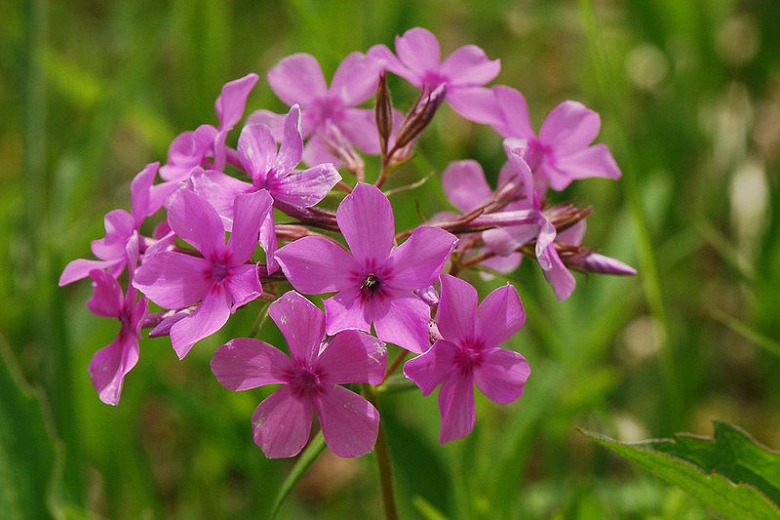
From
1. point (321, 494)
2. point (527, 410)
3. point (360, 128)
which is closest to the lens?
point (360, 128)

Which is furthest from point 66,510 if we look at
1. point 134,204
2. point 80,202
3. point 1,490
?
point 80,202

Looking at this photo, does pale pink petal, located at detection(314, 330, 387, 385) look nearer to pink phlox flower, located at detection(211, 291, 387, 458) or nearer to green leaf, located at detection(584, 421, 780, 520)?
pink phlox flower, located at detection(211, 291, 387, 458)

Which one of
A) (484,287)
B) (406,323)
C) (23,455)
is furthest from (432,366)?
(484,287)

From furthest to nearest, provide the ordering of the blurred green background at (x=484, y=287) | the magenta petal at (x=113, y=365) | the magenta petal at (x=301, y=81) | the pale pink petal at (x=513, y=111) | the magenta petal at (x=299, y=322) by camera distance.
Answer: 1. the blurred green background at (x=484, y=287)
2. the magenta petal at (x=301, y=81)
3. the pale pink petal at (x=513, y=111)
4. the magenta petal at (x=113, y=365)
5. the magenta petal at (x=299, y=322)

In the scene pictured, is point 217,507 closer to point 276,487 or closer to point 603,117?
point 276,487

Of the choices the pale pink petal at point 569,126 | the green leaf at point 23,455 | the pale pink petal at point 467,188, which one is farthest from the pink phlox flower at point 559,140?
the green leaf at point 23,455

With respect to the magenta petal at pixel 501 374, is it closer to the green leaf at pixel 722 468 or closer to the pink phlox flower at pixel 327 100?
the green leaf at pixel 722 468

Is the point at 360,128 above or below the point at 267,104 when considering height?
above

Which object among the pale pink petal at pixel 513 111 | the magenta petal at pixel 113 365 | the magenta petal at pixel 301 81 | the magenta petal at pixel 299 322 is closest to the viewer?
the magenta petal at pixel 299 322

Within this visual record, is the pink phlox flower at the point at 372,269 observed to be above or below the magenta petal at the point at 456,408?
above
